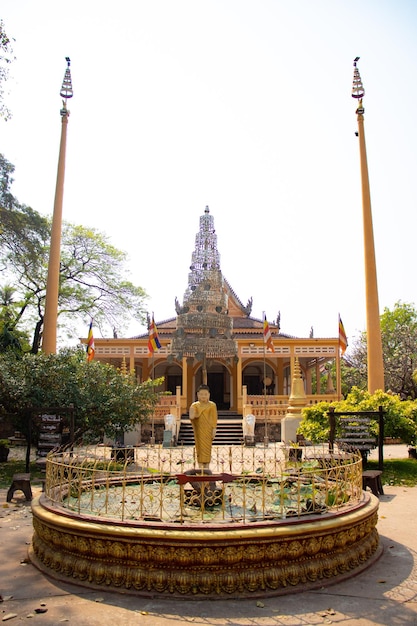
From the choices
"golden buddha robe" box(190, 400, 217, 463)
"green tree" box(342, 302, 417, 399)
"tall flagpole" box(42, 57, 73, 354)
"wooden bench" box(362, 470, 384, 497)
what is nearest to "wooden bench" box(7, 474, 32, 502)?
"golden buddha robe" box(190, 400, 217, 463)

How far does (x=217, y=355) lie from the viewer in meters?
16.4

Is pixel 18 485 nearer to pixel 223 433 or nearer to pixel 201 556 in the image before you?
pixel 201 556

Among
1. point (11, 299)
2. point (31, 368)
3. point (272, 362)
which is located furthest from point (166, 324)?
point (31, 368)

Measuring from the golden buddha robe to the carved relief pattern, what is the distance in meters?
2.94

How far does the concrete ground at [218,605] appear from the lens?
5430 mm

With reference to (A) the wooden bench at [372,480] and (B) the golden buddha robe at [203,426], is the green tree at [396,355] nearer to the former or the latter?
(A) the wooden bench at [372,480]

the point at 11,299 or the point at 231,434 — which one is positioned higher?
the point at 11,299

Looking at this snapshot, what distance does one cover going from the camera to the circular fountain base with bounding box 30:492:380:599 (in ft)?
20.0

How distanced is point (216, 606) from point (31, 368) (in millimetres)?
11546

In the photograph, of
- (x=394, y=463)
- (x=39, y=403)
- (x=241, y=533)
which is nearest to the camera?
(x=241, y=533)

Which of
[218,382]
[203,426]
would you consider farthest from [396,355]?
[203,426]

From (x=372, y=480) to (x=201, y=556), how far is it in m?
7.17

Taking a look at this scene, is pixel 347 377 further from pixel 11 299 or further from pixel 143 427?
pixel 11 299

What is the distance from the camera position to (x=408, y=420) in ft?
51.1
